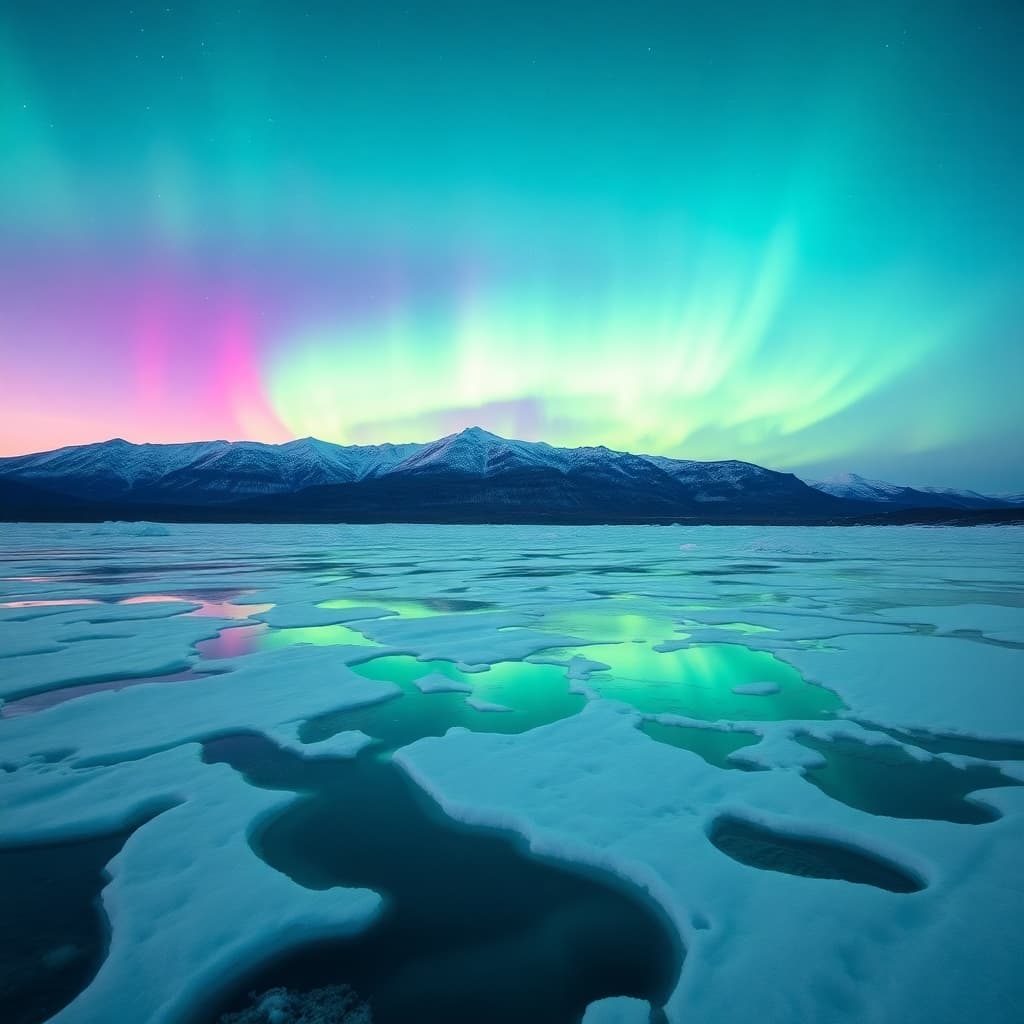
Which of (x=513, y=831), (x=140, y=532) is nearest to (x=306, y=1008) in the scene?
(x=513, y=831)

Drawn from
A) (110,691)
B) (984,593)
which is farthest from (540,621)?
(984,593)

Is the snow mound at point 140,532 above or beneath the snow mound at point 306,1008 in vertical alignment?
above

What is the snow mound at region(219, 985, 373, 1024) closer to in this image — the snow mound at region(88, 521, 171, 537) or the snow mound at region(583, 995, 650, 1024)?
the snow mound at region(583, 995, 650, 1024)

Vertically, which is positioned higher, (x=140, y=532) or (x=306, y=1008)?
(x=140, y=532)

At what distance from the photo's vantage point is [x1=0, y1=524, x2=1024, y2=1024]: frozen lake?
1.96 m

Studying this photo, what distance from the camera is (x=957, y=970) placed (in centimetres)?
196

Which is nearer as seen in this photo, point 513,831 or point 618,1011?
point 618,1011

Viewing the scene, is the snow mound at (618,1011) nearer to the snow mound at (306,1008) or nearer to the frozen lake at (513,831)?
the frozen lake at (513,831)

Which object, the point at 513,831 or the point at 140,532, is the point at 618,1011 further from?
the point at 140,532

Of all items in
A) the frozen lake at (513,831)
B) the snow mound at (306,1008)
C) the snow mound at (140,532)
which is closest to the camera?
the snow mound at (306,1008)

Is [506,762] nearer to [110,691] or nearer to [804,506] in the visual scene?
[110,691]

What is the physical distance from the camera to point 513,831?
2939mm

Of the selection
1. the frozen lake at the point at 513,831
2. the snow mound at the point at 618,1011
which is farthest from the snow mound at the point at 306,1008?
the snow mound at the point at 618,1011

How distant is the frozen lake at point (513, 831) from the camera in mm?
1960
